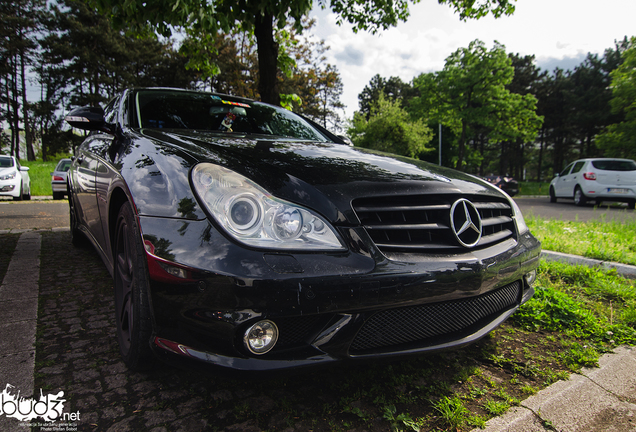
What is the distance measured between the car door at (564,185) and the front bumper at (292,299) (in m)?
14.9

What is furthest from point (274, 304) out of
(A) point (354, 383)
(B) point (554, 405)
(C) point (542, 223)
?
(C) point (542, 223)

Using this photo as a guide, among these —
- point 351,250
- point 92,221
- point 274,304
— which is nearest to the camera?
point 274,304

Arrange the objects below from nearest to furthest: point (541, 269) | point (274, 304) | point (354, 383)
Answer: point (274, 304)
point (354, 383)
point (541, 269)

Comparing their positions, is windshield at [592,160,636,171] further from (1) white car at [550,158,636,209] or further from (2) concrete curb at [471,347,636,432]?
(2) concrete curb at [471,347,636,432]

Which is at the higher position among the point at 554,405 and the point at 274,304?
the point at 274,304

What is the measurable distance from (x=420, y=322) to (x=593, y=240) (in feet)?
13.4

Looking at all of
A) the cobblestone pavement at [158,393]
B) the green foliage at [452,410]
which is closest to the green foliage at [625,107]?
the green foliage at [452,410]

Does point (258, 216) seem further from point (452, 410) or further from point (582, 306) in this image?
point (582, 306)

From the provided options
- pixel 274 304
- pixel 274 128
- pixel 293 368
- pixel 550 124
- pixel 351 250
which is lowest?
pixel 293 368

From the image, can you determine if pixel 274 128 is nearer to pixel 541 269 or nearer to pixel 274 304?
pixel 274 304

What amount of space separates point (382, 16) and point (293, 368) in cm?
881

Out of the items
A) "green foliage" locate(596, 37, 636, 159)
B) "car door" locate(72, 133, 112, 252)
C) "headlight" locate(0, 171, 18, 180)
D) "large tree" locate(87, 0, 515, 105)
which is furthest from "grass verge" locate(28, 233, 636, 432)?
"green foliage" locate(596, 37, 636, 159)

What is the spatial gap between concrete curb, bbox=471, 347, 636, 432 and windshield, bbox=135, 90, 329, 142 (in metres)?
2.21

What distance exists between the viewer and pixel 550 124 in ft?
154
